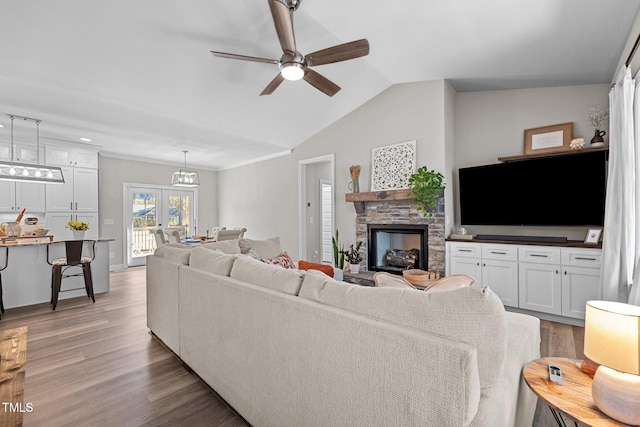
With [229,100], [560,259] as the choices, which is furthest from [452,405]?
[229,100]

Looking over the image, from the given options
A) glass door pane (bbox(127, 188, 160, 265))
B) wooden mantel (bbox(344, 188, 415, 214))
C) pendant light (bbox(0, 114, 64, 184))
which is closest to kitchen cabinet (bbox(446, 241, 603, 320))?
wooden mantel (bbox(344, 188, 415, 214))

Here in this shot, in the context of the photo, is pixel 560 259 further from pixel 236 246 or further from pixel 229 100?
pixel 229 100

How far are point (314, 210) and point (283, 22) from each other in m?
4.68

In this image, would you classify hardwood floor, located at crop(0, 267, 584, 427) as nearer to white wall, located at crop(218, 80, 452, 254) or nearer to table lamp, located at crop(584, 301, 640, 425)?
table lamp, located at crop(584, 301, 640, 425)

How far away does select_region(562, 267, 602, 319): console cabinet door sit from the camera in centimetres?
314

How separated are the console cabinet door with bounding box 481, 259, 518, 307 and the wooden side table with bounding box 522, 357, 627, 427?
242cm

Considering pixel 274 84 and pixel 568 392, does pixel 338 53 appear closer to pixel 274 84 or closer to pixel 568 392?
pixel 274 84

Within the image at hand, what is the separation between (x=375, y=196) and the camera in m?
4.64

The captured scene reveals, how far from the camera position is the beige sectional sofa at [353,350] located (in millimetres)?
985

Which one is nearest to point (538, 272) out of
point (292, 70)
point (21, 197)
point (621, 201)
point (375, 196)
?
point (621, 201)

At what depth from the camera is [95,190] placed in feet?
20.2

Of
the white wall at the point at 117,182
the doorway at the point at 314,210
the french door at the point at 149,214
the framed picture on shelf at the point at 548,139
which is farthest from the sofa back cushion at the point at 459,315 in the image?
the white wall at the point at 117,182

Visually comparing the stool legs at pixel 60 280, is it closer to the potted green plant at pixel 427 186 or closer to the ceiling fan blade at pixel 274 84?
the ceiling fan blade at pixel 274 84

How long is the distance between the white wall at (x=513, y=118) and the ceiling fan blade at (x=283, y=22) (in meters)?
3.16
